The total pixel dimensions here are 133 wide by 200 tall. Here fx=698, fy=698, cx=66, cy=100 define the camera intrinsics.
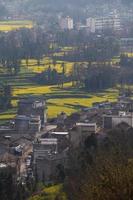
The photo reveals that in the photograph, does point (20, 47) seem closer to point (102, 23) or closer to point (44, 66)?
point (44, 66)

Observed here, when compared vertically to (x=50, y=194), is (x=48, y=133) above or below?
below

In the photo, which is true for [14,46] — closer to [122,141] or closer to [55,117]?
[55,117]

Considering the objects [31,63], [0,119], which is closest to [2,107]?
[0,119]

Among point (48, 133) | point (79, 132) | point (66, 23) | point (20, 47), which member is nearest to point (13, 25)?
point (66, 23)

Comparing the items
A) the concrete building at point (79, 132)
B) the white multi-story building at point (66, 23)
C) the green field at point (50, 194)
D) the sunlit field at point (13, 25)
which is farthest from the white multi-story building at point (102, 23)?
the green field at point (50, 194)

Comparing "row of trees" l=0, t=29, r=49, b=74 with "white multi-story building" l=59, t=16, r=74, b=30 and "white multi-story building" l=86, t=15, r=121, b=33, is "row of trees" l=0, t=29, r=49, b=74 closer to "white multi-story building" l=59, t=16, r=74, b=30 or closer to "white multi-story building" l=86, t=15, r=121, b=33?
"white multi-story building" l=59, t=16, r=74, b=30

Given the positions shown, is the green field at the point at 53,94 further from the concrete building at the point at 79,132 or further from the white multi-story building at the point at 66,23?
the white multi-story building at the point at 66,23
